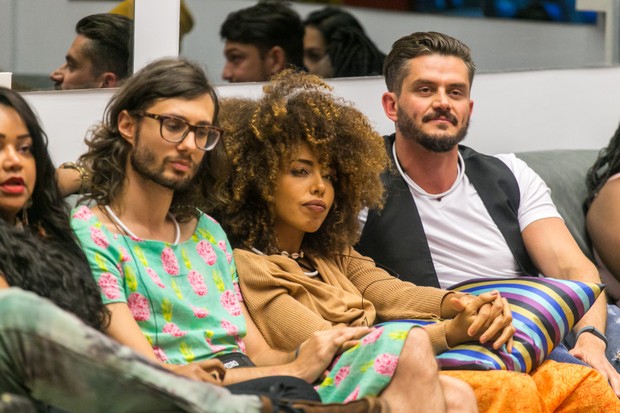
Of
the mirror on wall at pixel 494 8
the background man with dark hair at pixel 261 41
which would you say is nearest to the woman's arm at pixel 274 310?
the background man with dark hair at pixel 261 41

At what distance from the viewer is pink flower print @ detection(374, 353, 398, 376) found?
270cm

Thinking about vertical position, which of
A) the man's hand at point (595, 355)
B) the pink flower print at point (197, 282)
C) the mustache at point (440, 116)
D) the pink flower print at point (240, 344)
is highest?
the mustache at point (440, 116)

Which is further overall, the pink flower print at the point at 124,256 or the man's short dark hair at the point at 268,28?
the man's short dark hair at the point at 268,28

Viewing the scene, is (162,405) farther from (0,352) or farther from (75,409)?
(0,352)

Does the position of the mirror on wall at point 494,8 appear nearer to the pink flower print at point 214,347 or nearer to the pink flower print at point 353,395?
the pink flower print at point 214,347

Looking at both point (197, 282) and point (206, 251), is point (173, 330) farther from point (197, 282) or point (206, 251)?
point (206, 251)

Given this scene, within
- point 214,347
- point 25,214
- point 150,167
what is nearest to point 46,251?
point 25,214

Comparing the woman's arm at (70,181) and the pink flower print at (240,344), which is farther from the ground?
the woman's arm at (70,181)

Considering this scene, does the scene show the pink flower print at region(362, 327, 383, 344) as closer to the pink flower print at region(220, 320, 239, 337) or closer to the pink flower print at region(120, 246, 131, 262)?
the pink flower print at region(220, 320, 239, 337)

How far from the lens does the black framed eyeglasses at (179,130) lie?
9.52 feet

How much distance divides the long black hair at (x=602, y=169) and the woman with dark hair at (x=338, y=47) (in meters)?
0.86

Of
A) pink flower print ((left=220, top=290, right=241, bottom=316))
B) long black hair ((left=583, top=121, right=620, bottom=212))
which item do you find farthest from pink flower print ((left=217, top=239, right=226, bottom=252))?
long black hair ((left=583, top=121, right=620, bottom=212))

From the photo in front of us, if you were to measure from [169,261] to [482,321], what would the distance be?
827mm

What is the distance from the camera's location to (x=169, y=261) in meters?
2.95
